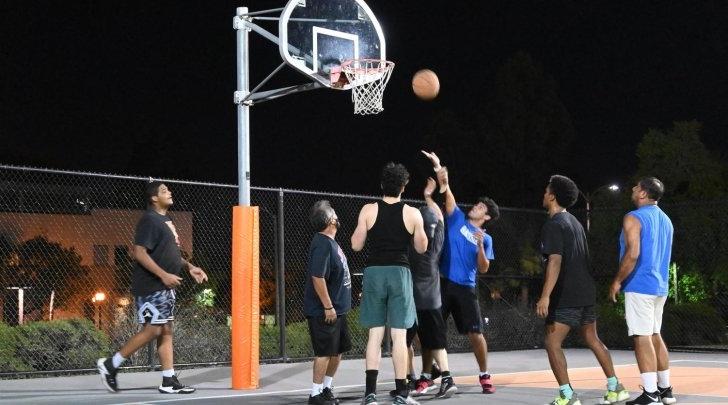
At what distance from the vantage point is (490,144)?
52.1 meters

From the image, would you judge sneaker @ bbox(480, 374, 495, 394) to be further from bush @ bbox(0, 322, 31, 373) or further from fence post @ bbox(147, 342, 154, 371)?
bush @ bbox(0, 322, 31, 373)

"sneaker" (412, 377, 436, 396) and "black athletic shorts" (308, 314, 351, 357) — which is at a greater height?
"black athletic shorts" (308, 314, 351, 357)

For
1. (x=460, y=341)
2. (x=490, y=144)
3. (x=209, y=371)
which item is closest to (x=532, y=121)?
(x=490, y=144)

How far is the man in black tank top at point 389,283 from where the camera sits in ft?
26.2

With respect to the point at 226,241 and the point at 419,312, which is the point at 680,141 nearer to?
the point at 226,241

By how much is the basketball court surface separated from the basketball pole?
0.31 m

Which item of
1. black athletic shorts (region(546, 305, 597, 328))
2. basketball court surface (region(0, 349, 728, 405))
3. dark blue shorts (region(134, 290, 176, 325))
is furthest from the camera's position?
dark blue shorts (region(134, 290, 176, 325))

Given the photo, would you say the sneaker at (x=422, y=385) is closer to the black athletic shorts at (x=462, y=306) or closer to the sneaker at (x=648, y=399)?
the black athletic shorts at (x=462, y=306)

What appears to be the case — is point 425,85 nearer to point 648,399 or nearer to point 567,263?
point 567,263

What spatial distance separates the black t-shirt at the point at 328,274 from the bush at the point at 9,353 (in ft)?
14.8

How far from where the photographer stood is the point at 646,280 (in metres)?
8.34

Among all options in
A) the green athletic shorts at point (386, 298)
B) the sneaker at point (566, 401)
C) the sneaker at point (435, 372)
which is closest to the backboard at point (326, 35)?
the green athletic shorts at point (386, 298)

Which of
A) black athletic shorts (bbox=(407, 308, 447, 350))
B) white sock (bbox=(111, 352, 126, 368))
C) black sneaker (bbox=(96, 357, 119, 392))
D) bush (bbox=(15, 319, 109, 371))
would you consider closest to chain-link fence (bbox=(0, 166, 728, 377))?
bush (bbox=(15, 319, 109, 371))

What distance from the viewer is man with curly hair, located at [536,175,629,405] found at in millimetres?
8203
